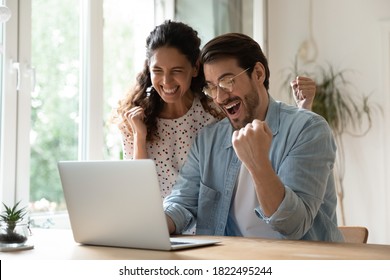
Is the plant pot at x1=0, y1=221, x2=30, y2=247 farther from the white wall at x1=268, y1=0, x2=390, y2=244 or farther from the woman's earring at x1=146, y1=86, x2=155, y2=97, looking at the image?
the white wall at x1=268, y1=0, x2=390, y2=244

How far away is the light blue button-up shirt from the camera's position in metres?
1.85

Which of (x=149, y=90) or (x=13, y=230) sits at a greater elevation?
(x=149, y=90)

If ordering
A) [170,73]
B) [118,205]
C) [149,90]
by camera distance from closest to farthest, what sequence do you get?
[118,205] → [170,73] → [149,90]

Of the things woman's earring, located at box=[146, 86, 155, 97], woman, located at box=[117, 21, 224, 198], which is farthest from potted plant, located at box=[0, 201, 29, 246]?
woman's earring, located at box=[146, 86, 155, 97]

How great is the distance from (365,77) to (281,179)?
3.00 meters

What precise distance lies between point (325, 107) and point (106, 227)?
10.9 feet

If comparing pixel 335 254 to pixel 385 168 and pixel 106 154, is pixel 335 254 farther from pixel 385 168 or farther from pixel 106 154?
pixel 385 168

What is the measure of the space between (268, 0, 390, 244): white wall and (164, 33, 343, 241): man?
2679 millimetres

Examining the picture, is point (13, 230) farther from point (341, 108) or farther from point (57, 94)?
point (341, 108)

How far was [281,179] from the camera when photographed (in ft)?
6.35

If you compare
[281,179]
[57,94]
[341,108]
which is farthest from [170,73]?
[341,108]

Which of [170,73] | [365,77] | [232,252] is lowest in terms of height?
[232,252]

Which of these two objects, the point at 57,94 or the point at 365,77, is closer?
the point at 57,94

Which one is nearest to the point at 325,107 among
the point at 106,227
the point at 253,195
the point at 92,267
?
the point at 253,195
